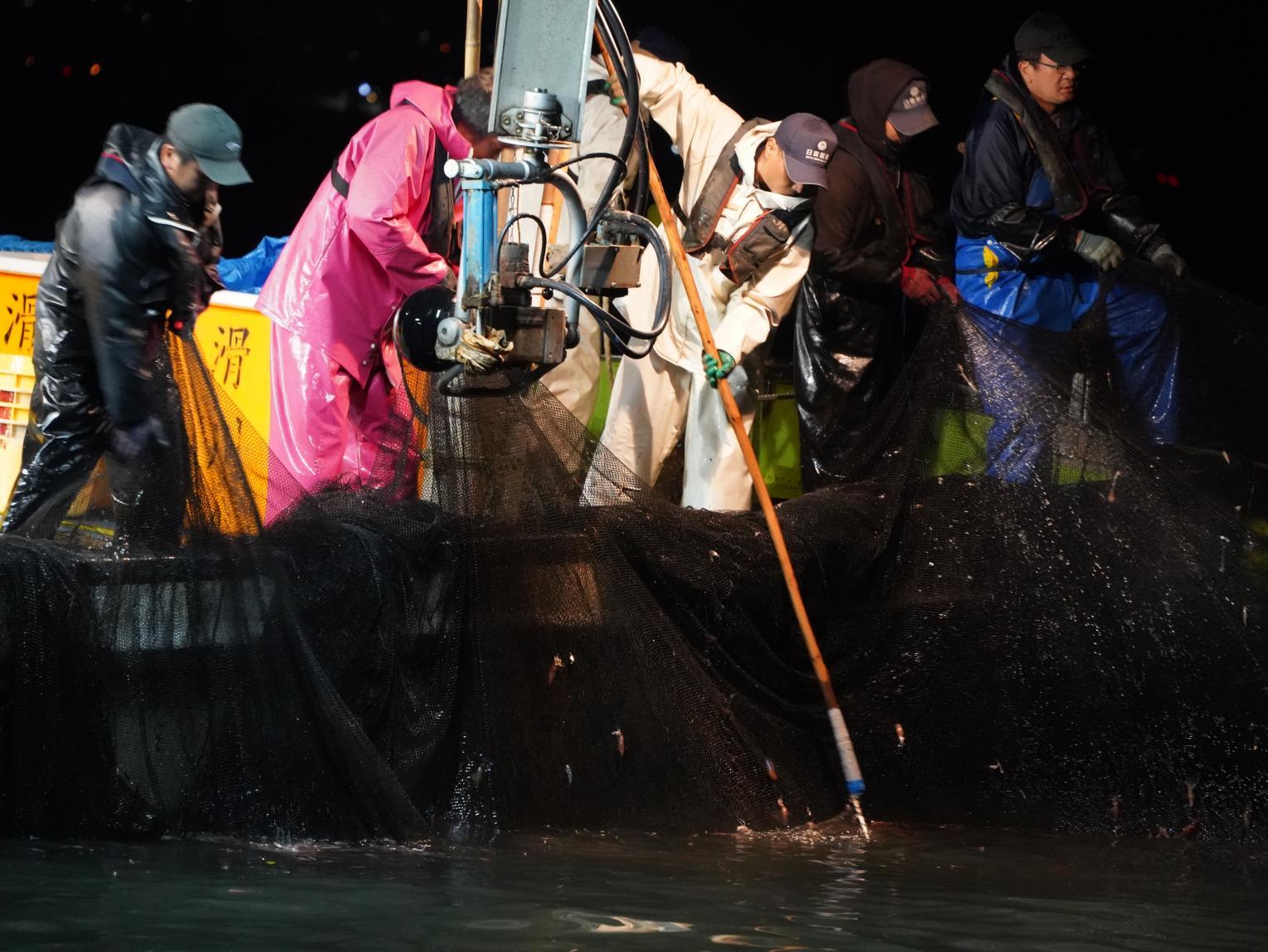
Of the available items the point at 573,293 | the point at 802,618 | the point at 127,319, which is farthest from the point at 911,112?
the point at 127,319

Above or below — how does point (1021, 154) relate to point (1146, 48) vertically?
below

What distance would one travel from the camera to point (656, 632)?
4918 millimetres

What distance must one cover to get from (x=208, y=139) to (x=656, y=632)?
1924mm

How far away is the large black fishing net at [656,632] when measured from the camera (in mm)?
4453

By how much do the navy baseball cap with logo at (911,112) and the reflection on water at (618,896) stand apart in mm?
2826

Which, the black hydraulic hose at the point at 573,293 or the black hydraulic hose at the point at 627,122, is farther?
the black hydraulic hose at the point at 627,122

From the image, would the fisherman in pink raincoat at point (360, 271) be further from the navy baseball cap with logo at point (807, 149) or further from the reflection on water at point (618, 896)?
the reflection on water at point (618, 896)

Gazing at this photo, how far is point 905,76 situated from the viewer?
6547mm

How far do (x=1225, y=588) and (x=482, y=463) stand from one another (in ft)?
7.80

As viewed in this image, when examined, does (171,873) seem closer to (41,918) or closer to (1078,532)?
(41,918)

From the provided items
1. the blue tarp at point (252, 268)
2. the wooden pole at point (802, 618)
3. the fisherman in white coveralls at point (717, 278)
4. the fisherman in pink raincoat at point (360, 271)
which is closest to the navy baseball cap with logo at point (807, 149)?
the fisherman in white coveralls at point (717, 278)

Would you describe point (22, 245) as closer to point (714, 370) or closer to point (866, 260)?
point (714, 370)

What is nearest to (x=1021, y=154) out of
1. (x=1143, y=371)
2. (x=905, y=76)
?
(x=905, y=76)

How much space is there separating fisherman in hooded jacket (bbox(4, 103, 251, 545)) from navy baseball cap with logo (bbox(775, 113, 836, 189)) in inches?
76.7
